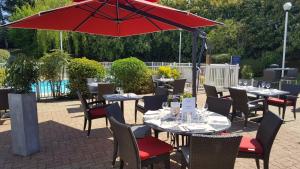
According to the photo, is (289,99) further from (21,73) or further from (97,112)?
(21,73)

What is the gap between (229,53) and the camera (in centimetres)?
1902

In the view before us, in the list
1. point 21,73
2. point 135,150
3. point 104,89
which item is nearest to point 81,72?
point 104,89

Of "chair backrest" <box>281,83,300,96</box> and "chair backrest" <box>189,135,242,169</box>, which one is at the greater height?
"chair backrest" <box>281,83,300,96</box>

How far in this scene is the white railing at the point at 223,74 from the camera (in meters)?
9.82

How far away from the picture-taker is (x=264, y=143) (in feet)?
10.7

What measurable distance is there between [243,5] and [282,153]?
17865 millimetres

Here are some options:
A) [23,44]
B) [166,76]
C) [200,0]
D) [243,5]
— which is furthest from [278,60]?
[23,44]

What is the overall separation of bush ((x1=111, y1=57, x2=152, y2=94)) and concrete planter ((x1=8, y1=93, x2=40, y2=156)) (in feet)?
17.6

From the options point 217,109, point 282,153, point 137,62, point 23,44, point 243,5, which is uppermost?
point 243,5

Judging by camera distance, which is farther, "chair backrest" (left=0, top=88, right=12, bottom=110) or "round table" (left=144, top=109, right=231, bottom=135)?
"chair backrest" (left=0, top=88, right=12, bottom=110)

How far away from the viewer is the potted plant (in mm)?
4250

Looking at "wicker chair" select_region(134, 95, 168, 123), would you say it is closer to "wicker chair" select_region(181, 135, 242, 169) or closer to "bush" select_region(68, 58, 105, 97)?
"wicker chair" select_region(181, 135, 242, 169)

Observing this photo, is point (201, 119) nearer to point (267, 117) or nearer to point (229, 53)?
point (267, 117)

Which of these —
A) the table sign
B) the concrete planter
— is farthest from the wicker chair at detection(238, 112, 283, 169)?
the concrete planter
